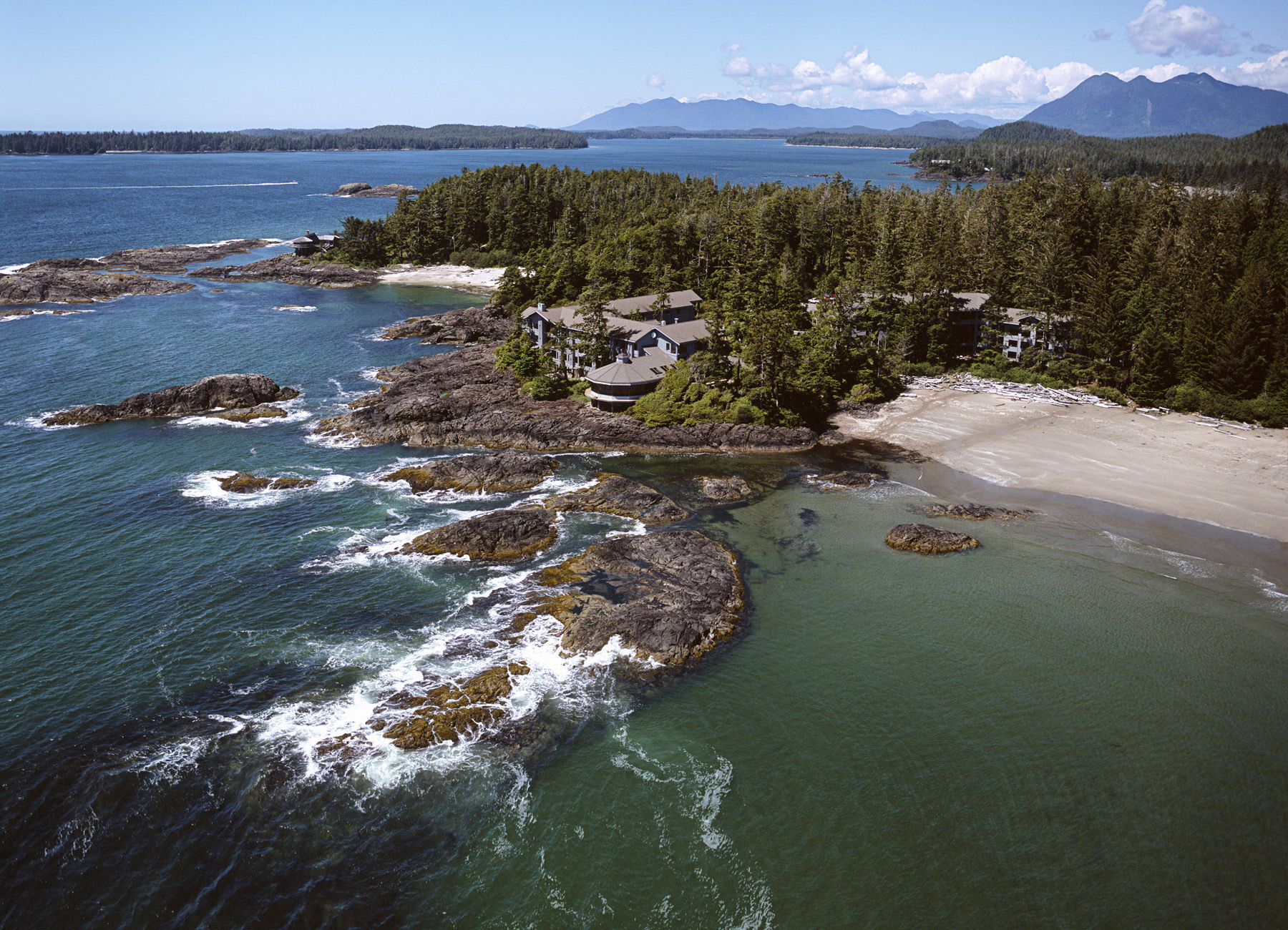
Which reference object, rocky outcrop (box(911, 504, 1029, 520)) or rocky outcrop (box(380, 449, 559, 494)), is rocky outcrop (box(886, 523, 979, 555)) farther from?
rocky outcrop (box(380, 449, 559, 494))

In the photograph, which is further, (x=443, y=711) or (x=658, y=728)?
(x=658, y=728)

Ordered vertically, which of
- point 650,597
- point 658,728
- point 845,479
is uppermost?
point 845,479

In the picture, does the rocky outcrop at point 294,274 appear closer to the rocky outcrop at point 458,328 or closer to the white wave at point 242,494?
the rocky outcrop at point 458,328

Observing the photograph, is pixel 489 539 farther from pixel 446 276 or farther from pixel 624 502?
pixel 446 276

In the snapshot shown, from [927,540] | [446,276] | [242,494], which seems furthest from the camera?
[446,276]

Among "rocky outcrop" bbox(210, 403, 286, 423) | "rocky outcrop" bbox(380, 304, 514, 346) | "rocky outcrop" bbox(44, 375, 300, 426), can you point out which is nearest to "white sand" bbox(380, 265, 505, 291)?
"rocky outcrop" bbox(380, 304, 514, 346)

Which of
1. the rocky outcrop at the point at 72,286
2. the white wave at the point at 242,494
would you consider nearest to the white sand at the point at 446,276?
the rocky outcrop at the point at 72,286

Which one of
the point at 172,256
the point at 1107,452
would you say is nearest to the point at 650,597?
the point at 1107,452
